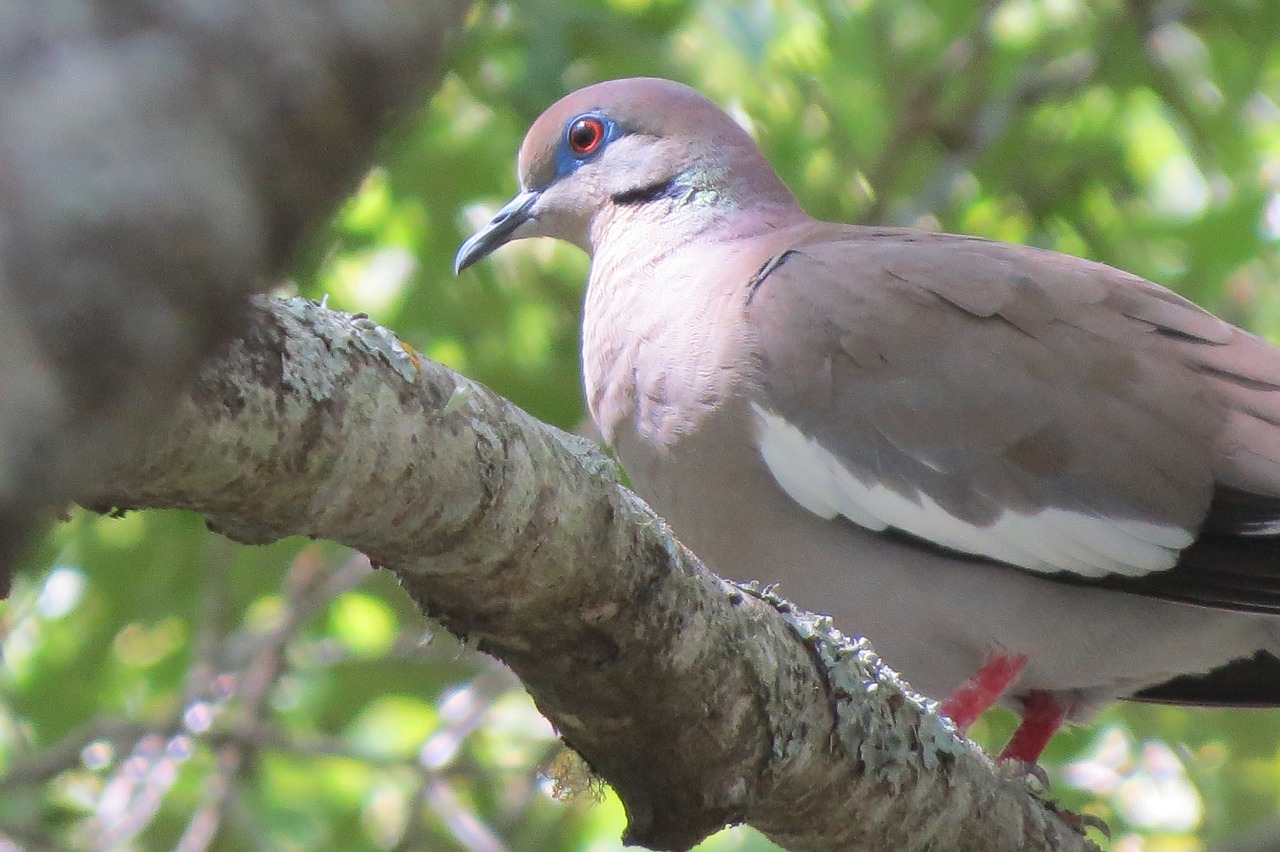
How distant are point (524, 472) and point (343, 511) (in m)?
0.19

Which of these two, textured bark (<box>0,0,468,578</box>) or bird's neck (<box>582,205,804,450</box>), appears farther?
bird's neck (<box>582,205,804,450</box>)

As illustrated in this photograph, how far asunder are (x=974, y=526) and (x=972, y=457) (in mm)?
137

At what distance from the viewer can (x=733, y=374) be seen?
276 centimetres

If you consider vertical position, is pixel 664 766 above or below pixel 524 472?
below

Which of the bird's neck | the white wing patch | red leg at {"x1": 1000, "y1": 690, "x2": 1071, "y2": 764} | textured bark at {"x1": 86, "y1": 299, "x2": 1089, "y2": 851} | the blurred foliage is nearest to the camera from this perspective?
textured bark at {"x1": 86, "y1": 299, "x2": 1089, "y2": 851}

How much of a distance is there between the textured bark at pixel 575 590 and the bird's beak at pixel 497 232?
176 centimetres

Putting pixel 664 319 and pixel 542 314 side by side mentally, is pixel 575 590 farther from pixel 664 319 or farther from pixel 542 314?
pixel 542 314

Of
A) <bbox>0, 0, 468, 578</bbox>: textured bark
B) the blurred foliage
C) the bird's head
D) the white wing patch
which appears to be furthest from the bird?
<bbox>0, 0, 468, 578</bbox>: textured bark

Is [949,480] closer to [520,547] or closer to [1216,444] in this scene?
[1216,444]

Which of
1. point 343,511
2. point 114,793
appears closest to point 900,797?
point 343,511

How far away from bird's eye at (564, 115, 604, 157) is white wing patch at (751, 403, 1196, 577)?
41.9 inches

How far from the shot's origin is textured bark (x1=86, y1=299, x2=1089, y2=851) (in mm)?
1257

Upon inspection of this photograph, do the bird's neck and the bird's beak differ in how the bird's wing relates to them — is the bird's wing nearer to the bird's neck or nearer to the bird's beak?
the bird's neck

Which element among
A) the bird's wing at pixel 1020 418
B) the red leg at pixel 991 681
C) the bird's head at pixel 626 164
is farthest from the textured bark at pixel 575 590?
the bird's head at pixel 626 164
